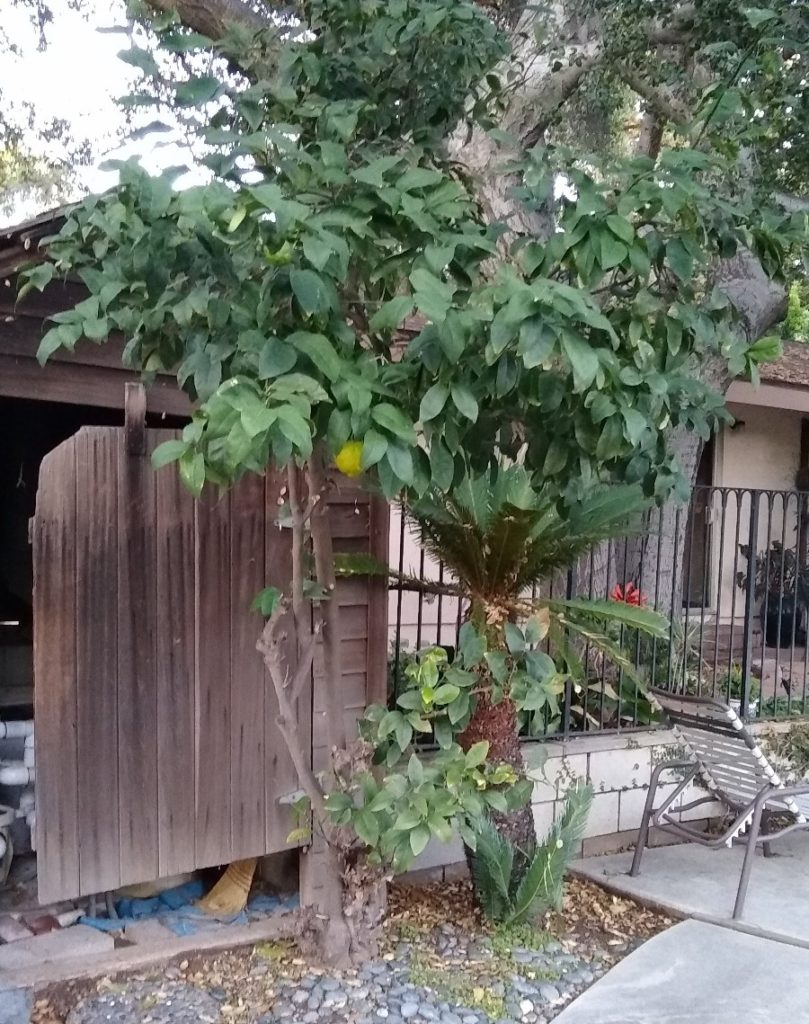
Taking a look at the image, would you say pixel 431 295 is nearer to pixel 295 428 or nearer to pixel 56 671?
pixel 295 428

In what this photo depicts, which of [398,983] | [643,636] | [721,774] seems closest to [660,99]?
[643,636]

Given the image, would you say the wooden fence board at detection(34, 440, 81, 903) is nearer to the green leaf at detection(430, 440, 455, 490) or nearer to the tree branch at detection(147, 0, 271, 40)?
the green leaf at detection(430, 440, 455, 490)

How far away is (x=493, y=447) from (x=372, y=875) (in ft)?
5.82

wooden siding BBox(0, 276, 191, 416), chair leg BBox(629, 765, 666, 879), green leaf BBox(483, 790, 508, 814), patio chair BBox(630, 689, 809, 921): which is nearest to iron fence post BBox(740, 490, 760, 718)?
patio chair BBox(630, 689, 809, 921)

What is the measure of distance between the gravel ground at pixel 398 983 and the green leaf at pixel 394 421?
88.7 inches

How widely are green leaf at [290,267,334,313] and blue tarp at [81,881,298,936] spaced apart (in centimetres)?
290

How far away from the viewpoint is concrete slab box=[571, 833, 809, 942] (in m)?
4.49

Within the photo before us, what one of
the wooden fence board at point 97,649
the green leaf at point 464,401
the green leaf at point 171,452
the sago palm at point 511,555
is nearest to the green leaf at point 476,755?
the sago palm at point 511,555

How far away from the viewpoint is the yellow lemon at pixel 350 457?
271 cm

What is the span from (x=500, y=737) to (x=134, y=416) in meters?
2.14

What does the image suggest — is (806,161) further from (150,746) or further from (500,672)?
(150,746)

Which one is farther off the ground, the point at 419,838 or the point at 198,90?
the point at 198,90

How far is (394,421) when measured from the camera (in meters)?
2.52

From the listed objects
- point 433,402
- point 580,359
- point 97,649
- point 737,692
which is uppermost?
point 580,359
